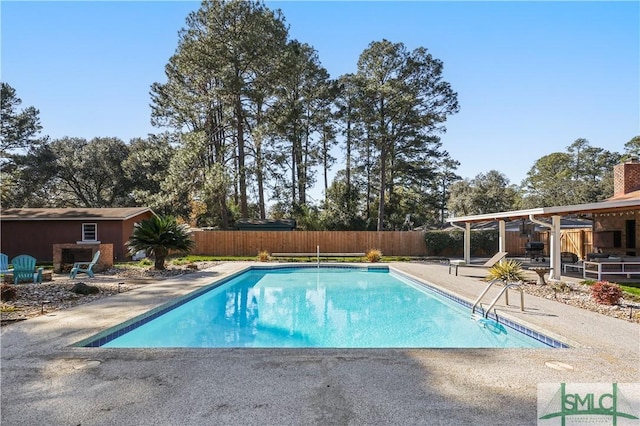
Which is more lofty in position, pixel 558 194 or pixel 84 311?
pixel 558 194

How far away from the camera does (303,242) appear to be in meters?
22.2

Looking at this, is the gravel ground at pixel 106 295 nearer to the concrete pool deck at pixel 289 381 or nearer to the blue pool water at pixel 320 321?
the concrete pool deck at pixel 289 381

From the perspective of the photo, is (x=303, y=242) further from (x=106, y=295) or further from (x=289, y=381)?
(x=289, y=381)

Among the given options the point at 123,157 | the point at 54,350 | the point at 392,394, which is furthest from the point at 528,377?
the point at 123,157

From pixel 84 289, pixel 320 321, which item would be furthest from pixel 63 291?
pixel 320 321

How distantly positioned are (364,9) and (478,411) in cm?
906

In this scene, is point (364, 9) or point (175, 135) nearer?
point (364, 9)

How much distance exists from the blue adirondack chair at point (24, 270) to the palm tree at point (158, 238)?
315 cm

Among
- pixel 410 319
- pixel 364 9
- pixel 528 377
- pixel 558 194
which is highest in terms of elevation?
pixel 364 9

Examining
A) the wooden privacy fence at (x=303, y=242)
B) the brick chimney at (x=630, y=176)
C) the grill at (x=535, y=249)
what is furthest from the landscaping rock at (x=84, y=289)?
the brick chimney at (x=630, y=176)

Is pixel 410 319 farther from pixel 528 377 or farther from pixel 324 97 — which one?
pixel 324 97

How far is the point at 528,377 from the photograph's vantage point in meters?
3.81

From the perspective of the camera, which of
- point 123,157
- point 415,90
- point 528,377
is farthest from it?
point 123,157

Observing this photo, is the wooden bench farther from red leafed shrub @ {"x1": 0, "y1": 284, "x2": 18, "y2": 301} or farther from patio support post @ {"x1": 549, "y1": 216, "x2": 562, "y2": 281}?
red leafed shrub @ {"x1": 0, "y1": 284, "x2": 18, "y2": 301}
